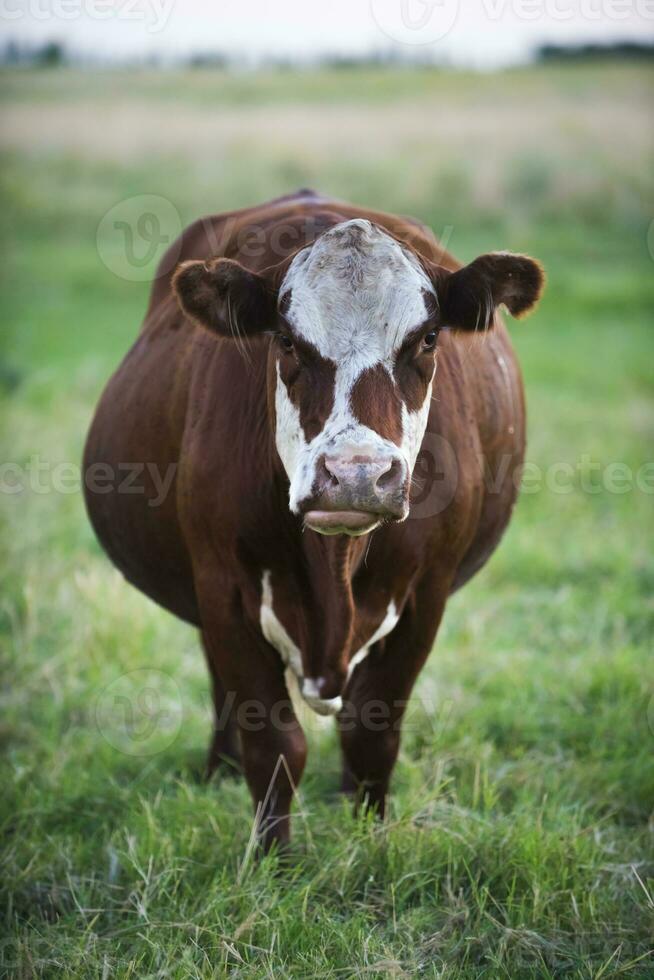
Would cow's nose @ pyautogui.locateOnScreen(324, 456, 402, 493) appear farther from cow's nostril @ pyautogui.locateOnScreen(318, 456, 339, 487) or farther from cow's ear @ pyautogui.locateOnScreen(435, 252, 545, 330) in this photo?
cow's ear @ pyautogui.locateOnScreen(435, 252, 545, 330)

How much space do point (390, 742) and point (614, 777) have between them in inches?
38.9

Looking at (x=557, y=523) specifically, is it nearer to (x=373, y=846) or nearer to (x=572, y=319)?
(x=373, y=846)

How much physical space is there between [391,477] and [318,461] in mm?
182

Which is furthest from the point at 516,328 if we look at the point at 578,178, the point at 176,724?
the point at 176,724

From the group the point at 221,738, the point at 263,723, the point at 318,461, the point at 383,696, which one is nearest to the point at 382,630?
the point at 383,696

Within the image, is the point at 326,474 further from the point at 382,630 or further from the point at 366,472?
the point at 382,630

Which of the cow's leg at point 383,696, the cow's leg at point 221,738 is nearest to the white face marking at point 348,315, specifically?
the cow's leg at point 383,696

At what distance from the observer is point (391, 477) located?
9.42 feet

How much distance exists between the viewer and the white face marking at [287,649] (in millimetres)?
3588

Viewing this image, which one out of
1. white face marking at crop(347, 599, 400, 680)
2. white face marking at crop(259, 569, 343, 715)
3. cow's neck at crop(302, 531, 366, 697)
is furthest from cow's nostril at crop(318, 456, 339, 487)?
white face marking at crop(347, 599, 400, 680)

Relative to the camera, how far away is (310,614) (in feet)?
11.8

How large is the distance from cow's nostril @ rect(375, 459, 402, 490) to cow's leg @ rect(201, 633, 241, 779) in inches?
78.0

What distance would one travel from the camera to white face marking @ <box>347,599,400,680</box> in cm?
365

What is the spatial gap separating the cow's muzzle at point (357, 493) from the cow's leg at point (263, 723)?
0.87 metres
